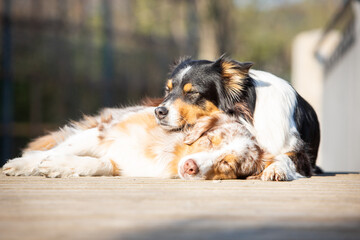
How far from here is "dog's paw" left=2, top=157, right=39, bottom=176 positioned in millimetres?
3309

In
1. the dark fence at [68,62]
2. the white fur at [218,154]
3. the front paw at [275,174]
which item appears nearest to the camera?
the white fur at [218,154]

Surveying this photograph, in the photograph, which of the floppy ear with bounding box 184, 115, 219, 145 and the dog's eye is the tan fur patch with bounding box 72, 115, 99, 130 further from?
the floppy ear with bounding box 184, 115, 219, 145

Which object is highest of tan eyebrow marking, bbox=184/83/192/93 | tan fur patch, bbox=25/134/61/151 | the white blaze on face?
tan eyebrow marking, bbox=184/83/192/93

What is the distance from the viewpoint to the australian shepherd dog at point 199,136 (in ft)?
10.4

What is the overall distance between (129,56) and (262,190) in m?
8.25

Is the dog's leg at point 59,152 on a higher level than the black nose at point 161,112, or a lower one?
lower

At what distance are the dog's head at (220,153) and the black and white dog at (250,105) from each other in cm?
23

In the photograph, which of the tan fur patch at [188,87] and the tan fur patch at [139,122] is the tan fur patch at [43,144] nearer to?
the tan fur patch at [139,122]

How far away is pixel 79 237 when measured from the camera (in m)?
1.51

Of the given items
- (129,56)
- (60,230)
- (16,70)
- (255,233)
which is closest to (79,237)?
(60,230)

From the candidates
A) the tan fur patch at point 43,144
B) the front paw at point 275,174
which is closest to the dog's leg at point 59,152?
the tan fur patch at point 43,144

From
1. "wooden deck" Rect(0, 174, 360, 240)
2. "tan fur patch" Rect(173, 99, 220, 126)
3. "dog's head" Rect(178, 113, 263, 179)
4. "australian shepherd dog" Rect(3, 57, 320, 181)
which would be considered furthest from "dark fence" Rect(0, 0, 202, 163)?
"wooden deck" Rect(0, 174, 360, 240)

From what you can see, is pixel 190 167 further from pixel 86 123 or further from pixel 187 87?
pixel 86 123

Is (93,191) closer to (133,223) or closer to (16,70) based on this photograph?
(133,223)
